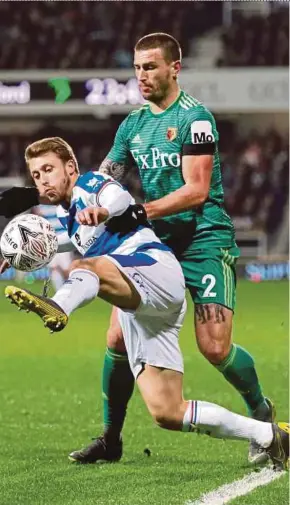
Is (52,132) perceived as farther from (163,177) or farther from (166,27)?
(163,177)

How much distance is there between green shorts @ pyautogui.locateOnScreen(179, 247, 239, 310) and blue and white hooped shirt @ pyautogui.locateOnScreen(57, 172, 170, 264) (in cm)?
62

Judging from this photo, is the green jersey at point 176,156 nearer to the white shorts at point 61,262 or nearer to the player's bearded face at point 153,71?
the player's bearded face at point 153,71

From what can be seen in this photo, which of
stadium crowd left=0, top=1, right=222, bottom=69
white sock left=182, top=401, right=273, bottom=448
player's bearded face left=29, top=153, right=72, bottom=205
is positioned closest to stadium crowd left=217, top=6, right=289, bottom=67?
stadium crowd left=0, top=1, right=222, bottom=69

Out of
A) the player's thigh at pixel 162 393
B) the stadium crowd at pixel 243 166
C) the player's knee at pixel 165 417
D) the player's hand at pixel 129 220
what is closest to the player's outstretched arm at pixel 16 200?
the player's hand at pixel 129 220

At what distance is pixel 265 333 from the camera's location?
13625mm

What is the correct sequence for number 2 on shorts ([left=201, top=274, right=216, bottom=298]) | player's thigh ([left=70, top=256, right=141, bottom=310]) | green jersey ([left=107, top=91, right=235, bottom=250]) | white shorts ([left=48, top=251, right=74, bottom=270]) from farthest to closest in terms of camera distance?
white shorts ([left=48, top=251, right=74, bottom=270]), number 2 on shorts ([left=201, top=274, right=216, bottom=298]), green jersey ([left=107, top=91, right=235, bottom=250]), player's thigh ([left=70, top=256, right=141, bottom=310])

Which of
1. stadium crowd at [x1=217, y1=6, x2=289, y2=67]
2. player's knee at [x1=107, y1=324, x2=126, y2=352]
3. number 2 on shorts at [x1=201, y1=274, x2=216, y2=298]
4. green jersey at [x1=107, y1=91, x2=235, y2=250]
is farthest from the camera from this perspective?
stadium crowd at [x1=217, y1=6, x2=289, y2=67]

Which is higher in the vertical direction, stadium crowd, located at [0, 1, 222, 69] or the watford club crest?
the watford club crest

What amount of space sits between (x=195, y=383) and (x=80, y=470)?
3687 mm

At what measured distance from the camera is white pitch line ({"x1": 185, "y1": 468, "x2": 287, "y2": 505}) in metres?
5.32

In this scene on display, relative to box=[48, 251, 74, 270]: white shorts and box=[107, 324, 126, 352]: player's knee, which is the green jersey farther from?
box=[48, 251, 74, 270]: white shorts

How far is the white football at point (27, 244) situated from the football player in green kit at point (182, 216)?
0.69 metres

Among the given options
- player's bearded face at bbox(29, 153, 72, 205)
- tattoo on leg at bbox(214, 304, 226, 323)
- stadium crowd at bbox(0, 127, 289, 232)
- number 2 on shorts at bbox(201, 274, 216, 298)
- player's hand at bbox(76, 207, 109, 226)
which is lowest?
stadium crowd at bbox(0, 127, 289, 232)

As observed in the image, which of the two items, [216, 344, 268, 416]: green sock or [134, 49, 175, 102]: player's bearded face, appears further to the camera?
[216, 344, 268, 416]: green sock
